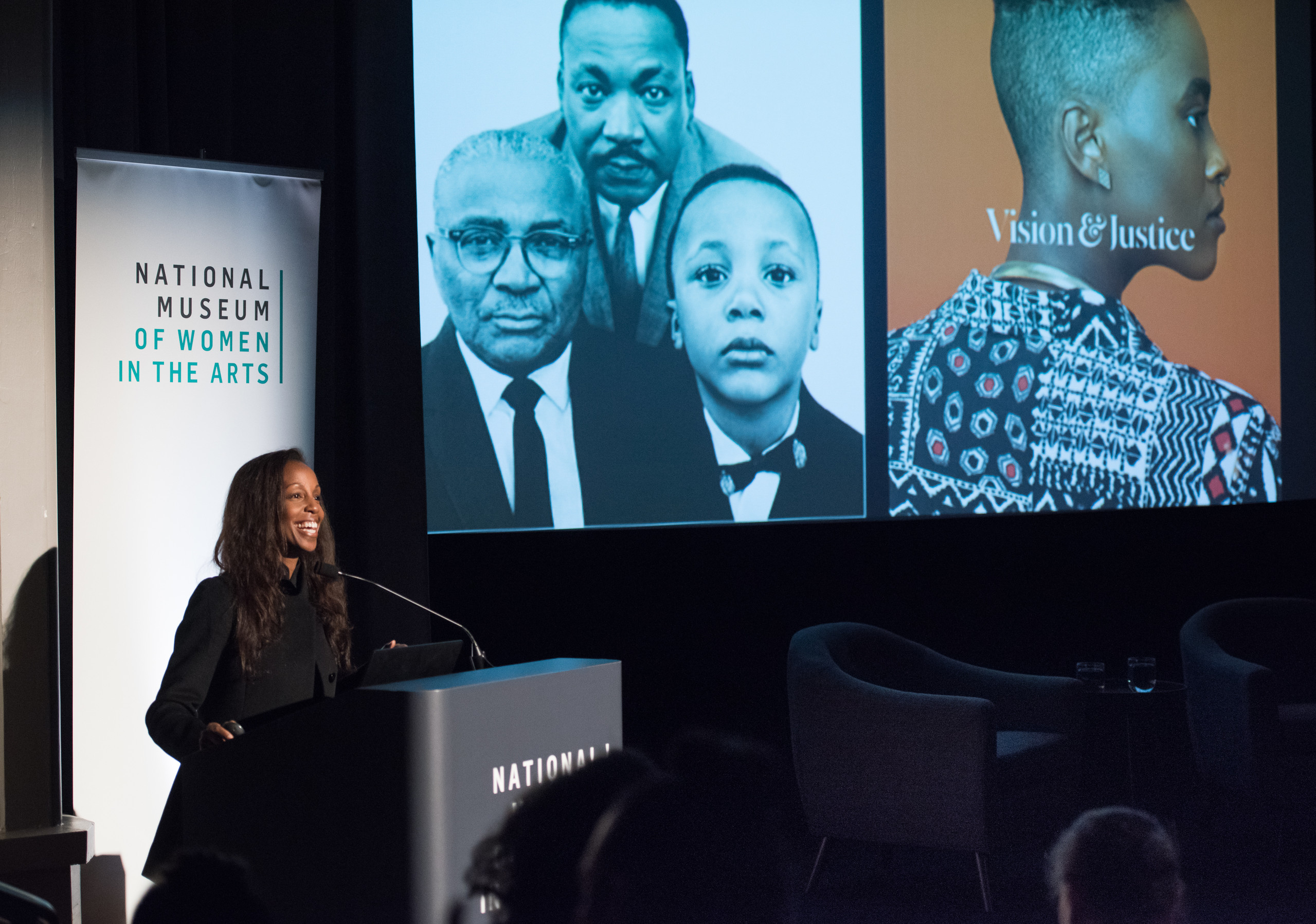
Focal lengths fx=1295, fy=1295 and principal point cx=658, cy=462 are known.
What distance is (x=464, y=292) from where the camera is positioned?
419 cm

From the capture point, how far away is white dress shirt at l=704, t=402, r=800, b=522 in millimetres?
4500

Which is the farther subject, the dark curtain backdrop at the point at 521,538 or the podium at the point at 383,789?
the dark curtain backdrop at the point at 521,538

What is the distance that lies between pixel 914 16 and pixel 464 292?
1.97m

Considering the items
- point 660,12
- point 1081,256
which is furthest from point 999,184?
point 660,12

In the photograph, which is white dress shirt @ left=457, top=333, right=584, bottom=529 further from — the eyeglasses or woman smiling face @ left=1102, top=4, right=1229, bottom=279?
woman smiling face @ left=1102, top=4, right=1229, bottom=279

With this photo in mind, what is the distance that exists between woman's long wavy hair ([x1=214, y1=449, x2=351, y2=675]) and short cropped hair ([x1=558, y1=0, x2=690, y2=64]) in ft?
7.53

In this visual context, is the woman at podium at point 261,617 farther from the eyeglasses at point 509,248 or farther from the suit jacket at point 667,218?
the suit jacket at point 667,218

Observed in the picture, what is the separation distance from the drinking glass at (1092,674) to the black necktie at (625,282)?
1914 millimetres

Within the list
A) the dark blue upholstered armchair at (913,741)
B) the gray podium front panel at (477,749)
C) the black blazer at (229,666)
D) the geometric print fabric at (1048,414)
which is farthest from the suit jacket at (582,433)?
the gray podium front panel at (477,749)

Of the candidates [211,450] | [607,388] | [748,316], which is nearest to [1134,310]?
[748,316]

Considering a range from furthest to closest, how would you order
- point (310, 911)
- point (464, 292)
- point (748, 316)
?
point (748, 316) < point (464, 292) < point (310, 911)

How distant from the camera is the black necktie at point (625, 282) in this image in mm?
4355

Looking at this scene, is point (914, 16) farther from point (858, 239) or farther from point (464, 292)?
point (464, 292)

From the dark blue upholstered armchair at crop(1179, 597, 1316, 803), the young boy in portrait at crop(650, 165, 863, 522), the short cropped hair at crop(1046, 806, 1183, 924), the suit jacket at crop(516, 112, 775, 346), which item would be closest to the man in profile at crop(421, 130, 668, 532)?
the suit jacket at crop(516, 112, 775, 346)
